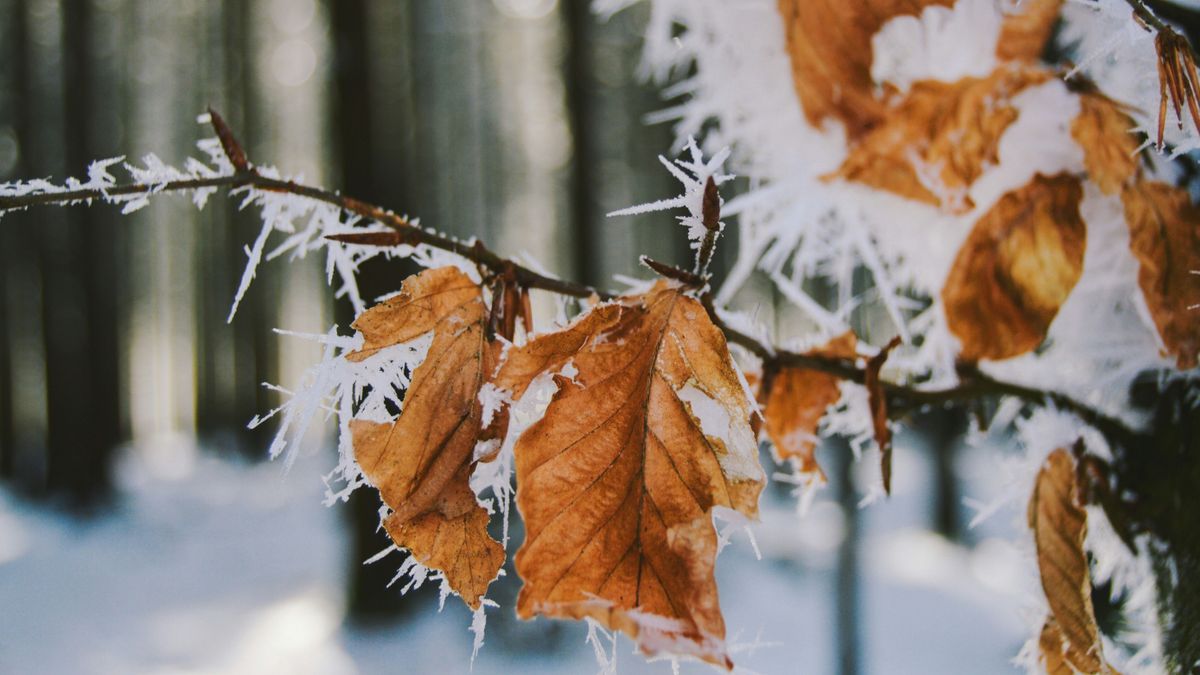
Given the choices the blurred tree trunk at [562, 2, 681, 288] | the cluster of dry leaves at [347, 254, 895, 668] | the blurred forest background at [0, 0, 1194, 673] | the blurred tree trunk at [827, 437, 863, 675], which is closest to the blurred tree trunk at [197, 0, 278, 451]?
the blurred forest background at [0, 0, 1194, 673]

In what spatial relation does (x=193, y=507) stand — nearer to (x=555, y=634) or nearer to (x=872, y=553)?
(x=555, y=634)

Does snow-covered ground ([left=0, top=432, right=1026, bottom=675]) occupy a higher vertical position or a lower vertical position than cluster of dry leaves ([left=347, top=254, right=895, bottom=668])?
lower

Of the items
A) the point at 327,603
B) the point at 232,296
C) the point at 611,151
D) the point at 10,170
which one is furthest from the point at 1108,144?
the point at 232,296

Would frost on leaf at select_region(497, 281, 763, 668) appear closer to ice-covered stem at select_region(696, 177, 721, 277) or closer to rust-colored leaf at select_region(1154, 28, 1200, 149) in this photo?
ice-covered stem at select_region(696, 177, 721, 277)

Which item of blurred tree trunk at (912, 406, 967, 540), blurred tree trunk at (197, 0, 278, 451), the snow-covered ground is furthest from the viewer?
blurred tree trunk at (197, 0, 278, 451)

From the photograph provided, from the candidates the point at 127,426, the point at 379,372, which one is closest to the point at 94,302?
the point at 127,426

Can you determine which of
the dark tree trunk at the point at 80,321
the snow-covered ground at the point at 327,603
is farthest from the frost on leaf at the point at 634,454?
the dark tree trunk at the point at 80,321

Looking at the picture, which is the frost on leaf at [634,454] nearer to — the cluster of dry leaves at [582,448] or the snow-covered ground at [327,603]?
the cluster of dry leaves at [582,448]
